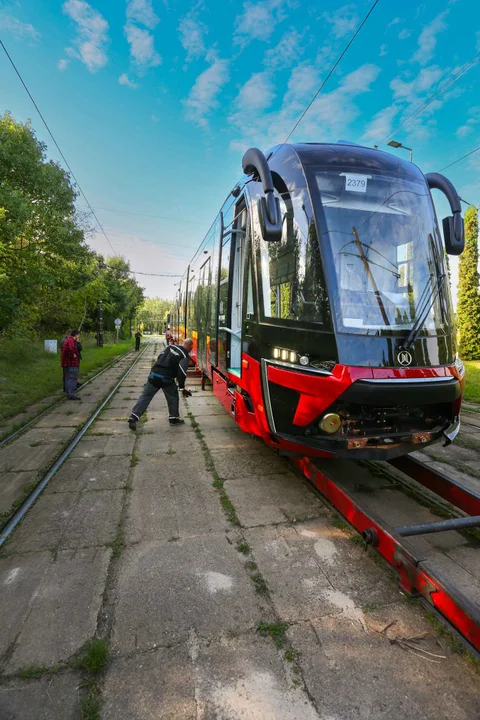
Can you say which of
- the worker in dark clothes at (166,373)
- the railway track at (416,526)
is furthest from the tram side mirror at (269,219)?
the worker in dark clothes at (166,373)

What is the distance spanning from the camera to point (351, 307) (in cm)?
318

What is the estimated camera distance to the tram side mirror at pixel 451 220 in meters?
3.86

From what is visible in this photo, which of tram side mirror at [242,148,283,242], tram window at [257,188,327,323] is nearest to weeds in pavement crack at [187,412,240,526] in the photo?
tram window at [257,188,327,323]

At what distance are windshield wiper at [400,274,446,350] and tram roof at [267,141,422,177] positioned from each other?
1.20 metres

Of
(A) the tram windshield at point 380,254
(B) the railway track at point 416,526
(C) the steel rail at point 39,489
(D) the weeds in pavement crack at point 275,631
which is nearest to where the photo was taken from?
(B) the railway track at point 416,526

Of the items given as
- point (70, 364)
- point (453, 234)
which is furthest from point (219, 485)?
point (70, 364)

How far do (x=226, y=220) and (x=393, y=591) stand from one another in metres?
4.95

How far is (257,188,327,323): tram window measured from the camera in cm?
327

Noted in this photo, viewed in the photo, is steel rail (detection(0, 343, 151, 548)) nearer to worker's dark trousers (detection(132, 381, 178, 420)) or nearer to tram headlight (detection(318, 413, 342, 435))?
worker's dark trousers (detection(132, 381, 178, 420))

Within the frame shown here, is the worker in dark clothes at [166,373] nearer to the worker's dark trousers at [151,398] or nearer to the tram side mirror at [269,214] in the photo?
the worker's dark trousers at [151,398]

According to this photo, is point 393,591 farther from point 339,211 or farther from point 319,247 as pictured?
point 339,211

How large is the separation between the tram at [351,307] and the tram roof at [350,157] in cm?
1

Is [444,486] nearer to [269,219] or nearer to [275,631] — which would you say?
[275,631]

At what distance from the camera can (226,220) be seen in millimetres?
5668
